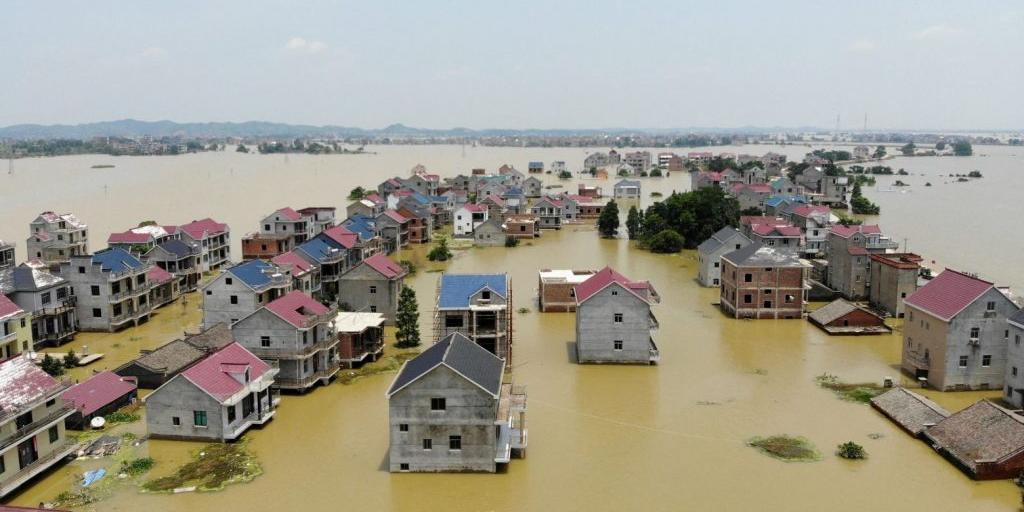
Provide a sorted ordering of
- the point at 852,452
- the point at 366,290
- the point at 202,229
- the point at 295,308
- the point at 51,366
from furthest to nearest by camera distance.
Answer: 1. the point at 202,229
2. the point at 366,290
3. the point at 51,366
4. the point at 295,308
5. the point at 852,452

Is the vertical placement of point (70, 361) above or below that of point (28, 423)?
below

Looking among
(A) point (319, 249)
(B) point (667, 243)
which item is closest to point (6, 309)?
(A) point (319, 249)

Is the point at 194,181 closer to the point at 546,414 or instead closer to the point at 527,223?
the point at 527,223

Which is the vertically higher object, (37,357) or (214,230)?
(214,230)

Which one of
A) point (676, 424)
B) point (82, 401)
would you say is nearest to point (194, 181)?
point (82, 401)

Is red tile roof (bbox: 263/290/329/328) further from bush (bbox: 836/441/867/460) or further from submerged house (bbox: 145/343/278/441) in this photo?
bush (bbox: 836/441/867/460)

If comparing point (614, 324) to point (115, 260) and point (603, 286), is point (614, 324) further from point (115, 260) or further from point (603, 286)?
point (115, 260)
